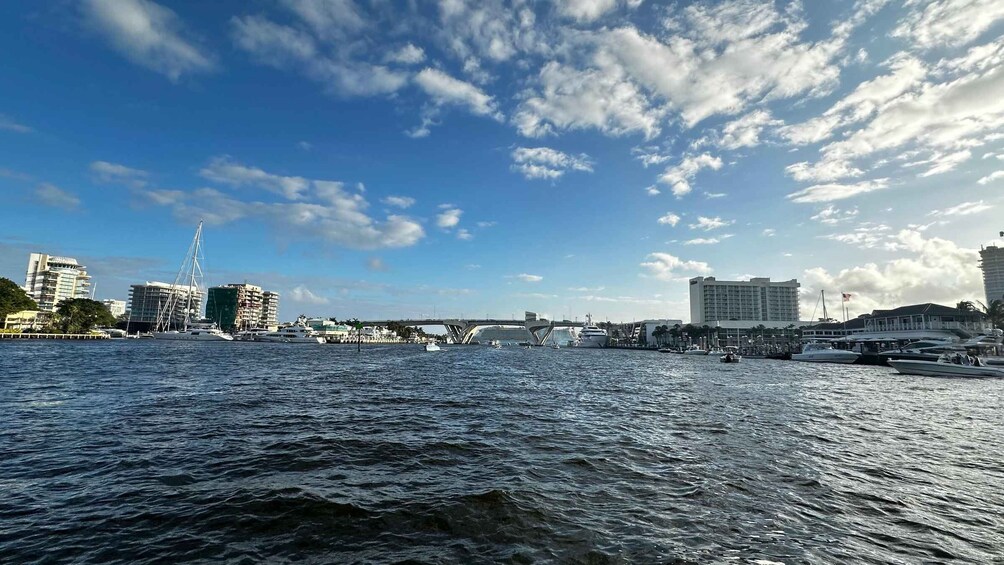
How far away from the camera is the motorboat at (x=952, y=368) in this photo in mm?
54812

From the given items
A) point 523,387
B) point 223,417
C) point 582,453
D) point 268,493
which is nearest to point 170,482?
point 268,493

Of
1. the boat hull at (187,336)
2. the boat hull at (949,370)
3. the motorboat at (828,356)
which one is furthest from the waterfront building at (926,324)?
the boat hull at (187,336)

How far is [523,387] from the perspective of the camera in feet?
132

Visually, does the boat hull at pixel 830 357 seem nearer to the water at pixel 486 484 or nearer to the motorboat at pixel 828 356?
the motorboat at pixel 828 356

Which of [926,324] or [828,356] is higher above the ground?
[926,324]

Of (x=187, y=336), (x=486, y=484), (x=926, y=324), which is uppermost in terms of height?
(x=926, y=324)

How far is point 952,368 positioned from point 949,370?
70cm

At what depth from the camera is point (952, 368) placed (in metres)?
56.0

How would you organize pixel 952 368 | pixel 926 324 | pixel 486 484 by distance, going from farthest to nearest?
pixel 926 324 < pixel 952 368 < pixel 486 484

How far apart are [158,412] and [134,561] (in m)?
18.4

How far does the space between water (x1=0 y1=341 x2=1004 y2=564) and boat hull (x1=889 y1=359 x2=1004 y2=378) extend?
136 feet

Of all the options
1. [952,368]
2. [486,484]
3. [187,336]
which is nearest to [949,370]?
[952,368]

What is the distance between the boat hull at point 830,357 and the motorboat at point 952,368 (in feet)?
117

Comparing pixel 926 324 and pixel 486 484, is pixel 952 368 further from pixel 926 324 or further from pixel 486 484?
pixel 926 324
